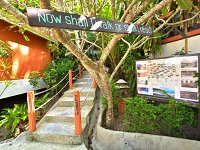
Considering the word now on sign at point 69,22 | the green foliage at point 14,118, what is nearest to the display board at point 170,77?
the word now on sign at point 69,22

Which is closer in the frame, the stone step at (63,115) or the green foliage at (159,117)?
the green foliage at (159,117)

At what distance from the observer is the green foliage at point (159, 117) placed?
9.16ft

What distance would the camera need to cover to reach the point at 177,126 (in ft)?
9.34

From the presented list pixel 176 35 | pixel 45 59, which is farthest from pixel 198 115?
pixel 45 59

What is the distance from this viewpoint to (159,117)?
10.1 feet

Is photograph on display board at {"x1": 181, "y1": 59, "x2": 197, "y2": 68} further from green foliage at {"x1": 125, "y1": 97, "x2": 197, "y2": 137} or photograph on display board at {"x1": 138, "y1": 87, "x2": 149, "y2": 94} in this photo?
photograph on display board at {"x1": 138, "y1": 87, "x2": 149, "y2": 94}

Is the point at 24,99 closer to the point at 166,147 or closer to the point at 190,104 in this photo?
the point at 166,147

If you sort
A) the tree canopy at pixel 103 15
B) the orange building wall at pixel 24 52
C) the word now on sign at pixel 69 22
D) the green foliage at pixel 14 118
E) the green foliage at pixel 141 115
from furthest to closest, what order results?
the orange building wall at pixel 24 52, the green foliage at pixel 14 118, the green foliage at pixel 141 115, the tree canopy at pixel 103 15, the word now on sign at pixel 69 22

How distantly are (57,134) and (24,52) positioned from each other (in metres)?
3.81

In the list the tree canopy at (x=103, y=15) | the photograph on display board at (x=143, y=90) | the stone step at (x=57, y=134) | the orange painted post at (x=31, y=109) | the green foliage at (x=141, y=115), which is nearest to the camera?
the tree canopy at (x=103, y=15)

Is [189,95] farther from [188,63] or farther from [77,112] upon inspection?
[77,112]

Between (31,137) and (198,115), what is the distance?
3.56 metres

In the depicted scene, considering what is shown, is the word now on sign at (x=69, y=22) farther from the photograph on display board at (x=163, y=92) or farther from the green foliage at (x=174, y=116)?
the photograph on display board at (x=163, y=92)

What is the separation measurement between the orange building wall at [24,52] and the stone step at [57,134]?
2.26 meters
